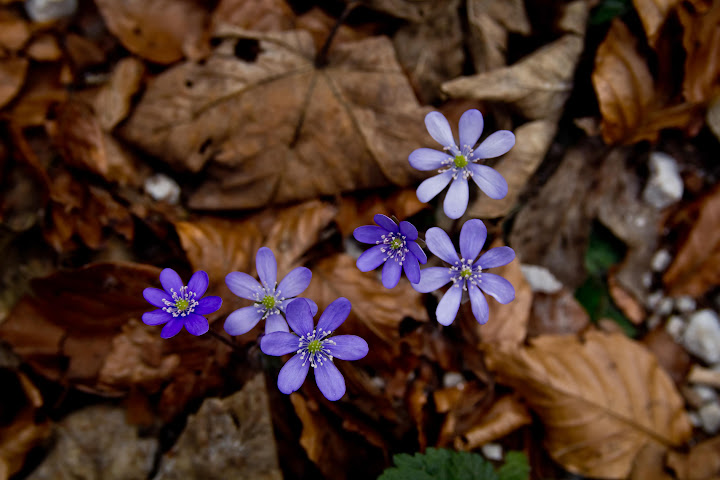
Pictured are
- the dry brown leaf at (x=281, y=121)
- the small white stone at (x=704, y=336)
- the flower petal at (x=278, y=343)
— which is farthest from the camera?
the small white stone at (x=704, y=336)

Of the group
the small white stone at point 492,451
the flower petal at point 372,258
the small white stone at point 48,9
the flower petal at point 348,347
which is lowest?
the small white stone at point 492,451

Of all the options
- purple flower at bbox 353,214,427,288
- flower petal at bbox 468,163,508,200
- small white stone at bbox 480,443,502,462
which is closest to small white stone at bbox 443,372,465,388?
small white stone at bbox 480,443,502,462

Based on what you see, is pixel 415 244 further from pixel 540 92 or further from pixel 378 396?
pixel 540 92

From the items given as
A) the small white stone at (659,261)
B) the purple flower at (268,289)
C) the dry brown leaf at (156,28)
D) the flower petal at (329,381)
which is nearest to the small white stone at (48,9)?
the dry brown leaf at (156,28)

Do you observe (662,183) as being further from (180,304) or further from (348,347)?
(180,304)

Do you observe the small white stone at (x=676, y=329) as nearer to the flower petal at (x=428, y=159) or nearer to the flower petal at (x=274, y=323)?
the flower petal at (x=428, y=159)

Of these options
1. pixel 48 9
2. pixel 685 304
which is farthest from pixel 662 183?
pixel 48 9

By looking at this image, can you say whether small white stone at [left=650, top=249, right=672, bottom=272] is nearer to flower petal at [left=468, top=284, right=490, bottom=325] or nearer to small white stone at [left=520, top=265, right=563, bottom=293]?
small white stone at [left=520, top=265, right=563, bottom=293]
